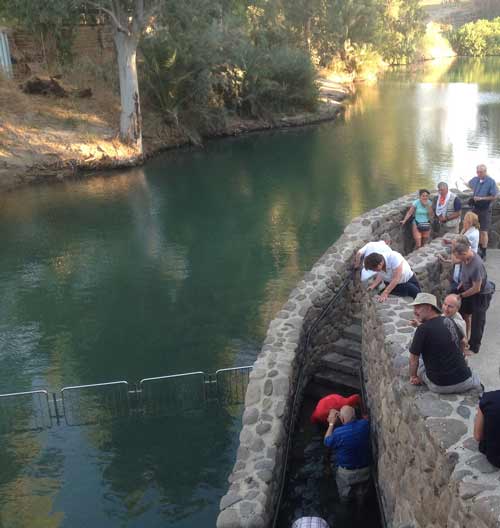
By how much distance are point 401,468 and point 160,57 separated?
92.7ft

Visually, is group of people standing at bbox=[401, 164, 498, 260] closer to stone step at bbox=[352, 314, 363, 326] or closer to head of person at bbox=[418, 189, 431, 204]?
head of person at bbox=[418, 189, 431, 204]

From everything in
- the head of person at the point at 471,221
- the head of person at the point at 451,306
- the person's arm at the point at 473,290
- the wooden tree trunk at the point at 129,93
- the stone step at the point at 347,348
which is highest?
the wooden tree trunk at the point at 129,93

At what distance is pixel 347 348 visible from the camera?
974 centimetres

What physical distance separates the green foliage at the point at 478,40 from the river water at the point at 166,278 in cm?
6332

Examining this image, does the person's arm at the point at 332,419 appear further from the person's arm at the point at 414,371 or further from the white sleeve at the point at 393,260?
the person's arm at the point at 414,371

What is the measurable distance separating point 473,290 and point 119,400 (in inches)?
234

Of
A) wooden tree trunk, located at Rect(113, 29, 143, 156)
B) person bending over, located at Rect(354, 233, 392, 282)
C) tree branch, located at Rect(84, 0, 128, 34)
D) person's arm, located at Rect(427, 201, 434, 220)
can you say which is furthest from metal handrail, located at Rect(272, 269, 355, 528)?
wooden tree trunk, located at Rect(113, 29, 143, 156)

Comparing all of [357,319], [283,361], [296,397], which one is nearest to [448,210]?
[357,319]

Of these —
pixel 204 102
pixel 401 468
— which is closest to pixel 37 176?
pixel 204 102

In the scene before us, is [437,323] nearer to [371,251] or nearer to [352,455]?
[352,455]

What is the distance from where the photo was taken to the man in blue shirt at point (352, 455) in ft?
24.8

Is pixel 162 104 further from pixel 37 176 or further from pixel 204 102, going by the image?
pixel 37 176

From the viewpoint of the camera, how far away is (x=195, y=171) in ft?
88.8

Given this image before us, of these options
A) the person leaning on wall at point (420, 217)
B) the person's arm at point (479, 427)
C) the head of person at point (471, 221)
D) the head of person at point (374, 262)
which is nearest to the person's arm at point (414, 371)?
the person's arm at point (479, 427)
